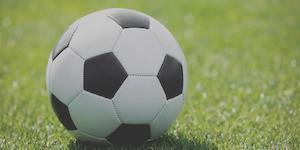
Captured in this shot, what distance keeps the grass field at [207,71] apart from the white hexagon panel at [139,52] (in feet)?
2.94

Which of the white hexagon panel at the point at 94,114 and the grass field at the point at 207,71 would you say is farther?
the grass field at the point at 207,71

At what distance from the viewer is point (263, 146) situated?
208 inches

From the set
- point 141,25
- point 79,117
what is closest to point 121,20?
point 141,25

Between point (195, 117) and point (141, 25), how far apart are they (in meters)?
1.82

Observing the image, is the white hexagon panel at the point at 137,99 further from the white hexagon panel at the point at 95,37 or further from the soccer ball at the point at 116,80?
the white hexagon panel at the point at 95,37

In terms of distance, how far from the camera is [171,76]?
16.5 feet

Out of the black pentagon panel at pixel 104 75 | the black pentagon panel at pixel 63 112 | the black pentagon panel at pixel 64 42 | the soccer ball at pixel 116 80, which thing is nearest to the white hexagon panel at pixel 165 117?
the soccer ball at pixel 116 80

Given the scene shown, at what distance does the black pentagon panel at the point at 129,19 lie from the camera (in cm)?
506

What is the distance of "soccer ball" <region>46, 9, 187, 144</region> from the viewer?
4.79 meters

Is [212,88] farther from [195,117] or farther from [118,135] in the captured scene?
[118,135]

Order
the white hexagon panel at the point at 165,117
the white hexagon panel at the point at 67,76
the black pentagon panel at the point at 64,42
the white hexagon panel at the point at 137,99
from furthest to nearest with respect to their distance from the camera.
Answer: the black pentagon panel at the point at 64,42 < the white hexagon panel at the point at 165,117 < the white hexagon panel at the point at 67,76 < the white hexagon panel at the point at 137,99

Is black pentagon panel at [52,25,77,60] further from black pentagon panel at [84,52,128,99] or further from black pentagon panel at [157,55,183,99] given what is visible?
black pentagon panel at [157,55,183,99]

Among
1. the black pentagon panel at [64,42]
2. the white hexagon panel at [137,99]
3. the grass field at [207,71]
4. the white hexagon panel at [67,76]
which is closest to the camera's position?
the white hexagon panel at [137,99]

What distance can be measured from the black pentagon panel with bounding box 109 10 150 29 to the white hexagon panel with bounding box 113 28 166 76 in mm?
76
